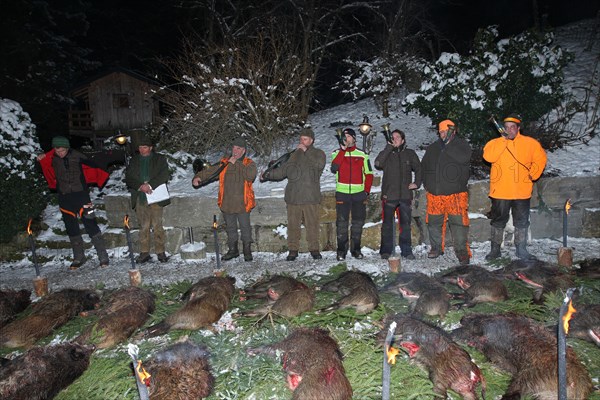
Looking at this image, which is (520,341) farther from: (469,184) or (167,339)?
(469,184)

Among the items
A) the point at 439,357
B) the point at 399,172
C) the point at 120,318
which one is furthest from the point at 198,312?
the point at 399,172

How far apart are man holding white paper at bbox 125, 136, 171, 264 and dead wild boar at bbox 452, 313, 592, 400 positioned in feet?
16.1

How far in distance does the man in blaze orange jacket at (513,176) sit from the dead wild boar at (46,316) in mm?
5484

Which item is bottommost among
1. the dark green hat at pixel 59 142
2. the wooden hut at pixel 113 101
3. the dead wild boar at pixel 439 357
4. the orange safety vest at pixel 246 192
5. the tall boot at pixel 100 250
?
the dead wild boar at pixel 439 357

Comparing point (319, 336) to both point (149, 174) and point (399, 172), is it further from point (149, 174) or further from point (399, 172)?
point (149, 174)

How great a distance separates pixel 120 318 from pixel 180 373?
4.46ft

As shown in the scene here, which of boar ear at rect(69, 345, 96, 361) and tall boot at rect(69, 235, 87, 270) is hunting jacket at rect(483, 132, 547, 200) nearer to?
boar ear at rect(69, 345, 96, 361)

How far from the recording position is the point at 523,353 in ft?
11.0

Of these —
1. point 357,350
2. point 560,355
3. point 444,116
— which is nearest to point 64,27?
point 444,116

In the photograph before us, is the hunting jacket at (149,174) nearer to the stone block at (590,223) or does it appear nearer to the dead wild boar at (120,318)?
the dead wild boar at (120,318)

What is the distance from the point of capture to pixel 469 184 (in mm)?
7176

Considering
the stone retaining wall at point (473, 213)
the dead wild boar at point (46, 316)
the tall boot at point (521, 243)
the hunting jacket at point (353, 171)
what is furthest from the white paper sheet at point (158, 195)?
the tall boot at point (521, 243)

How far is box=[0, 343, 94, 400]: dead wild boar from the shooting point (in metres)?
3.28

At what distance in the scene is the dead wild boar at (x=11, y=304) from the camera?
484 cm
